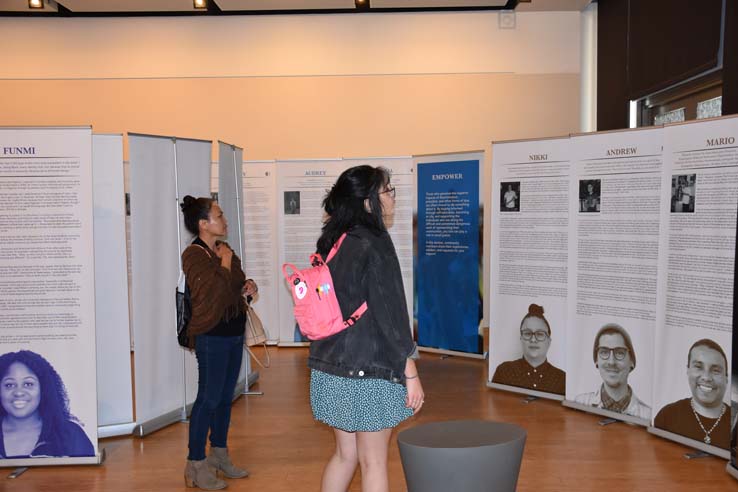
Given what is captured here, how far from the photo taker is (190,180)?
→ 5.10m

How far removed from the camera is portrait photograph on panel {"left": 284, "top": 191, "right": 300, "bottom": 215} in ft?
25.5

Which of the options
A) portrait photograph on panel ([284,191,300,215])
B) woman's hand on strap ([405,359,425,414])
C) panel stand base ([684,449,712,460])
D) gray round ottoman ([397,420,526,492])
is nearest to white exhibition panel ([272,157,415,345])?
portrait photograph on panel ([284,191,300,215])

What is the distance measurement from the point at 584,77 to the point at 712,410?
5.34 m

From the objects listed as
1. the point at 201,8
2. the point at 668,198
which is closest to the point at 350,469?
the point at 668,198

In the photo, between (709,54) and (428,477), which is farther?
(709,54)

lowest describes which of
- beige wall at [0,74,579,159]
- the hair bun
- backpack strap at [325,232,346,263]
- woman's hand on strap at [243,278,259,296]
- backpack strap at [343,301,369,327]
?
the hair bun

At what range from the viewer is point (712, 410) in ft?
13.8

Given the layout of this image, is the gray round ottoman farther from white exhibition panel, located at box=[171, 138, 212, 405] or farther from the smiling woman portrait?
white exhibition panel, located at box=[171, 138, 212, 405]

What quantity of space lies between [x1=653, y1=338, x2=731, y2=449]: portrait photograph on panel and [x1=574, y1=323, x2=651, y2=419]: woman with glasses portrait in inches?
13.2

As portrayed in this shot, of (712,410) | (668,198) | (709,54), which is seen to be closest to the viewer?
(712,410)

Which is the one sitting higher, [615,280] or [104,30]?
[104,30]

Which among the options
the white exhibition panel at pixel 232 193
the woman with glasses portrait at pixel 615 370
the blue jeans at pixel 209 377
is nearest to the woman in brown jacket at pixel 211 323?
the blue jeans at pixel 209 377

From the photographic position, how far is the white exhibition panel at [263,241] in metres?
7.87

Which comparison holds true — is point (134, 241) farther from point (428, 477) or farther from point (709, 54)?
point (709, 54)
